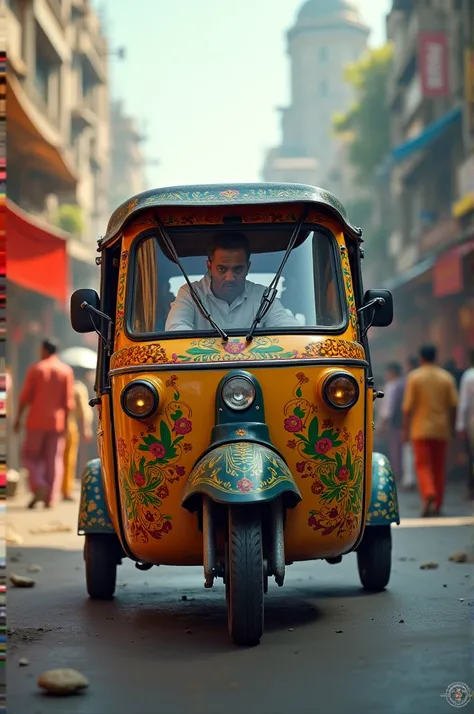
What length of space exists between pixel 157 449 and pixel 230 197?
4.39 feet

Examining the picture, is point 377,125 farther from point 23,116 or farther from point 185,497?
point 185,497

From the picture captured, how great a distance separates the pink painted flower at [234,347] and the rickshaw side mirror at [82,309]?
100 cm

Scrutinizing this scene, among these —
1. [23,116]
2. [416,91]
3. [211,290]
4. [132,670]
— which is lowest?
[132,670]

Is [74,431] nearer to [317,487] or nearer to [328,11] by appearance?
[317,487]

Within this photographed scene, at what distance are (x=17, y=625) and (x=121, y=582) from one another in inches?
82.0

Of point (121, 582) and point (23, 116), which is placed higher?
point (23, 116)

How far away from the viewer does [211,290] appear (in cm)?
670

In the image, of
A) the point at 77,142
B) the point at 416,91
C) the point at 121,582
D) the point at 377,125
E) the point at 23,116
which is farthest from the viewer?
the point at 377,125

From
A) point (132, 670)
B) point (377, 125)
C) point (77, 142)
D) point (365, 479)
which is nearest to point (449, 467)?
point (365, 479)

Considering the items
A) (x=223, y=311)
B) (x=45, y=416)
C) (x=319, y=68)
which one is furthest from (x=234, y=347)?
(x=319, y=68)

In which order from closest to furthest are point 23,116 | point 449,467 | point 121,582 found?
1. point 121,582
2. point 449,467
3. point 23,116

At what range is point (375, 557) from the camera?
25.5ft

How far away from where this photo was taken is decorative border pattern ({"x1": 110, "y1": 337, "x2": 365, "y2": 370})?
634cm

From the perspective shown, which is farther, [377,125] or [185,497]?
[377,125]
